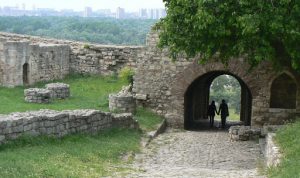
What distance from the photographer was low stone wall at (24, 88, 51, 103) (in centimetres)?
1953

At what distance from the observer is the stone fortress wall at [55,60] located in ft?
72.5

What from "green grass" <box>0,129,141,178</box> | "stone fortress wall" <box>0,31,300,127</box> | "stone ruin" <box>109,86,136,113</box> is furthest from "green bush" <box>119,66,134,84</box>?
A: "green grass" <box>0,129,141,178</box>

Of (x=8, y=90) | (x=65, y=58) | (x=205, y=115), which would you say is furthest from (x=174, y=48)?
(x=205, y=115)

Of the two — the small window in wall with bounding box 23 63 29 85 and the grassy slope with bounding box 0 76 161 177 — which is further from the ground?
the small window in wall with bounding box 23 63 29 85

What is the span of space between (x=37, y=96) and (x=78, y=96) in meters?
2.41

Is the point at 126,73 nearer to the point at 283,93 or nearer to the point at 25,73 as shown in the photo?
the point at 25,73

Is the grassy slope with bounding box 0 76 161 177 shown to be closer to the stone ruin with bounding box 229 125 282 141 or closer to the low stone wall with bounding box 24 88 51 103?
the low stone wall with bounding box 24 88 51 103

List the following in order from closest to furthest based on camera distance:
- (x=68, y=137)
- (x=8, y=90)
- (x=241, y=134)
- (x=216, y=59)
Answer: (x=68, y=137), (x=241, y=134), (x=216, y=59), (x=8, y=90)

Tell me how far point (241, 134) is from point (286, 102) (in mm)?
→ 3381

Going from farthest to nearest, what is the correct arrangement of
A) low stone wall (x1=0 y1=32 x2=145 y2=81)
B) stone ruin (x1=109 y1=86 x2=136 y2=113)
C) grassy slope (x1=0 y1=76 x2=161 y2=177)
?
1. low stone wall (x1=0 y1=32 x2=145 y2=81)
2. stone ruin (x1=109 y1=86 x2=136 y2=113)
3. grassy slope (x1=0 y1=76 x2=161 y2=177)

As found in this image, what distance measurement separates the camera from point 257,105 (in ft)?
62.5

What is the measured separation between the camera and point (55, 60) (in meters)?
24.6

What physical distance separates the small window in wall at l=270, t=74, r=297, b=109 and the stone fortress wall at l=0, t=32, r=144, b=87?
5.60m

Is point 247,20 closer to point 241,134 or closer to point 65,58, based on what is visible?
point 241,134
